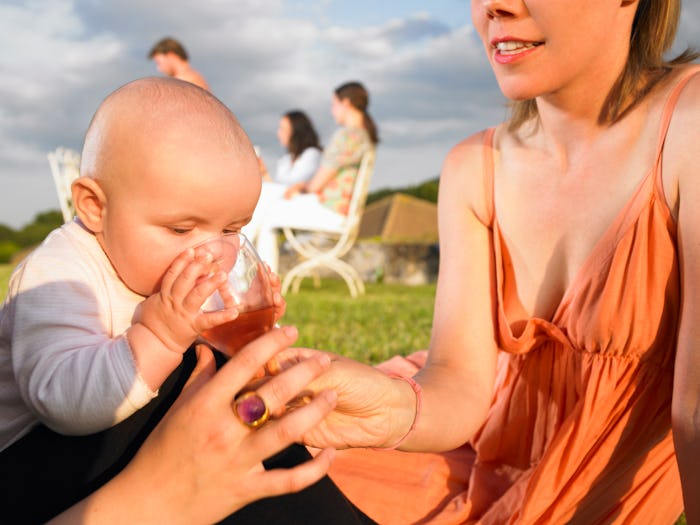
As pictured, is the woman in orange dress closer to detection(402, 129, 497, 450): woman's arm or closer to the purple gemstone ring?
detection(402, 129, 497, 450): woman's arm

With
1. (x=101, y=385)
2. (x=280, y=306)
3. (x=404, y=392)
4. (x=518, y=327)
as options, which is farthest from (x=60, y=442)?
(x=518, y=327)

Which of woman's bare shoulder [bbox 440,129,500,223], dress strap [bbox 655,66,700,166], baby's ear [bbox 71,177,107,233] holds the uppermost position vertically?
baby's ear [bbox 71,177,107,233]

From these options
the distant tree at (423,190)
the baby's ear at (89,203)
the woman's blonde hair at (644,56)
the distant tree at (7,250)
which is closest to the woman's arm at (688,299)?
the woman's blonde hair at (644,56)

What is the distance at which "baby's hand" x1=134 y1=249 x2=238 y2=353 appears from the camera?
1188 mm

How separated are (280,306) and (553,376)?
3.38 ft

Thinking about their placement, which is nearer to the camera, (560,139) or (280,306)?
(280,306)

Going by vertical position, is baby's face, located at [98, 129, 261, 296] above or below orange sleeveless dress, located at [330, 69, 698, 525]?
above

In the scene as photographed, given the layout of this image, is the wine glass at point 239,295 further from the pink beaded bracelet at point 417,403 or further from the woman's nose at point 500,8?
the woman's nose at point 500,8

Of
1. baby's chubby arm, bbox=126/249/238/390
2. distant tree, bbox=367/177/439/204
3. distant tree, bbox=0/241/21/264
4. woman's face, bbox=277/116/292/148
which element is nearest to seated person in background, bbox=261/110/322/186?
woman's face, bbox=277/116/292/148

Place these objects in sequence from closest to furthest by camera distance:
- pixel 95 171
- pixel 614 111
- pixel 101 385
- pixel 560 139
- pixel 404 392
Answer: pixel 101 385
pixel 95 171
pixel 404 392
pixel 614 111
pixel 560 139

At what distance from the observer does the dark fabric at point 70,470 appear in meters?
1.34

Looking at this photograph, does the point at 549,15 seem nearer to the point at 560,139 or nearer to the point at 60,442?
the point at 560,139

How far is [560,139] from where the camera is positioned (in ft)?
6.83

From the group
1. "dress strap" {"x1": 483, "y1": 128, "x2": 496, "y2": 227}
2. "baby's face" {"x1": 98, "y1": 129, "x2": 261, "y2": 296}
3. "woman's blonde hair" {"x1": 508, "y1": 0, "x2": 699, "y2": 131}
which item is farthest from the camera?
"dress strap" {"x1": 483, "y1": 128, "x2": 496, "y2": 227}
